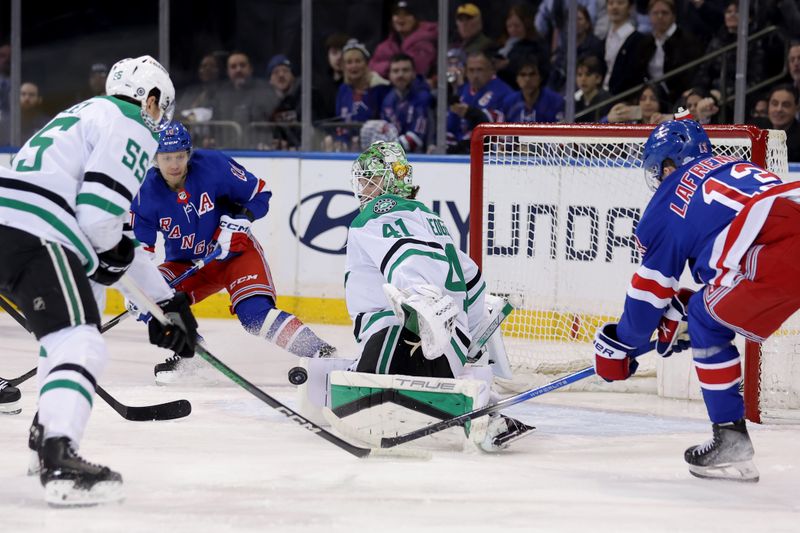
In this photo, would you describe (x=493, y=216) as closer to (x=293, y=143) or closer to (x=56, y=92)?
(x=293, y=143)

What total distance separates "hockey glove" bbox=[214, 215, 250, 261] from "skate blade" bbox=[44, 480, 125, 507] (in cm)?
197

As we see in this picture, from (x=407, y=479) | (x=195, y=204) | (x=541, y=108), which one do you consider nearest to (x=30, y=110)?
(x=195, y=204)

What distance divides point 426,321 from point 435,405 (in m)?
0.25

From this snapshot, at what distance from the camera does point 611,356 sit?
320 centimetres

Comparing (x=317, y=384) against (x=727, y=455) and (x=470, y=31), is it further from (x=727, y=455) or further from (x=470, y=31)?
(x=470, y=31)

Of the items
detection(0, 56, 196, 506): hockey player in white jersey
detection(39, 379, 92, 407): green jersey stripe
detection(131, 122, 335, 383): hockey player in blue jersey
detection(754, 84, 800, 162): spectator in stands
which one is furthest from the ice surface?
detection(754, 84, 800, 162): spectator in stands

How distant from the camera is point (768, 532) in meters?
2.68

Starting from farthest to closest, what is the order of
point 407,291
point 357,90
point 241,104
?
point 241,104, point 357,90, point 407,291

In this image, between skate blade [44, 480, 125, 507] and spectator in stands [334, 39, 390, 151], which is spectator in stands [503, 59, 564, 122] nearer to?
spectator in stands [334, 39, 390, 151]

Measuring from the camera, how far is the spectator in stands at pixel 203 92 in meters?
6.95

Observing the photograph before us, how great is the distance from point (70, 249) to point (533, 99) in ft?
12.6

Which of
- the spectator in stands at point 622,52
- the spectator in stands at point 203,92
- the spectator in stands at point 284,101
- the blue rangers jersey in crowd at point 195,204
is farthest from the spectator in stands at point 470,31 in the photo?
the blue rangers jersey in crowd at point 195,204

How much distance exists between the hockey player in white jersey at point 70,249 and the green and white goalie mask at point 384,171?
945 millimetres

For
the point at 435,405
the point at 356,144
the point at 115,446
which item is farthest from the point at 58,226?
the point at 356,144
